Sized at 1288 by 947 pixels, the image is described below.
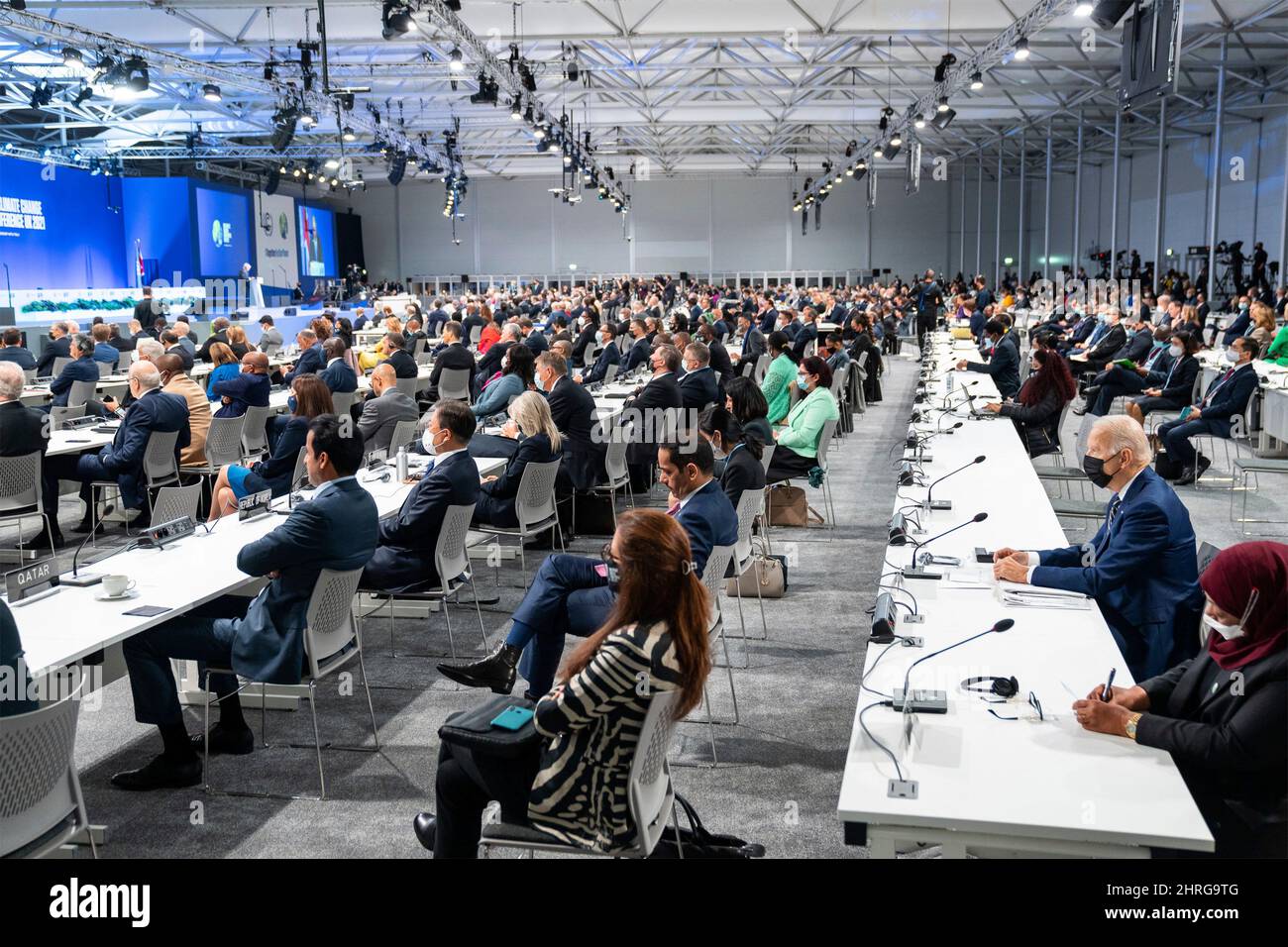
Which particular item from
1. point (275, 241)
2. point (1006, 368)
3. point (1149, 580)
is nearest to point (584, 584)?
point (1149, 580)

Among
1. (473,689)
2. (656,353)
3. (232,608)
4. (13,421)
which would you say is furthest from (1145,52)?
(13,421)

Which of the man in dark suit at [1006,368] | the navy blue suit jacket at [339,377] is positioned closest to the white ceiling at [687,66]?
the navy blue suit jacket at [339,377]

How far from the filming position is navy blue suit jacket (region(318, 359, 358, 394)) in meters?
9.87

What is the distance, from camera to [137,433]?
7578mm

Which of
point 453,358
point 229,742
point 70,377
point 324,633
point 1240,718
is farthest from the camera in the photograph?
point 453,358

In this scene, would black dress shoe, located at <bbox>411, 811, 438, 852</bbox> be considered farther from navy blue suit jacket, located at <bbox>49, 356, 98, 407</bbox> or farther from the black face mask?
navy blue suit jacket, located at <bbox>49, 356, 98, 407</bbox>

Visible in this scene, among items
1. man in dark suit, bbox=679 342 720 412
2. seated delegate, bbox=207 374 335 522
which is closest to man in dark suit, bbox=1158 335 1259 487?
man in dark suit, bbox=679 342 720 412

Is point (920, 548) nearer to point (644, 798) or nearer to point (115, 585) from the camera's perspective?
point (644, 798)

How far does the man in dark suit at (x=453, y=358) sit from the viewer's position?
38.8 feet

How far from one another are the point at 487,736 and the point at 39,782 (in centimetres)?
111

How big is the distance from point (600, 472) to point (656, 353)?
2076mm

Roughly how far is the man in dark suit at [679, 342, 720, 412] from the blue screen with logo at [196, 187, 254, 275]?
65.5 feet

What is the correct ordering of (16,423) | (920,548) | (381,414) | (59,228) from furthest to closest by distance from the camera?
1. (59,228)
2. (381,414)
3. (16,423)
4. (920,548)

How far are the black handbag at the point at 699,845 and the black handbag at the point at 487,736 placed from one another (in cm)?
64
